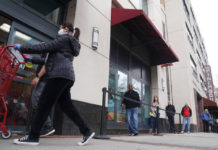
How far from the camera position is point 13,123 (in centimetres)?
378

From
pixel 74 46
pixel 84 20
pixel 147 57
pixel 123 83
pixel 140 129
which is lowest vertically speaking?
pixel 140 129

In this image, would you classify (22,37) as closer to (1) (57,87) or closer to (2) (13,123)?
Result: (2) (13,123)

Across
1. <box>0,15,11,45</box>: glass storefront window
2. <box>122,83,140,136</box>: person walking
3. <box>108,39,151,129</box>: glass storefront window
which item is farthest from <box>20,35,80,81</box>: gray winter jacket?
<box>108,39,151,129</box>: glass storefront window

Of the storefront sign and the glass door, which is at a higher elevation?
the storefront sign

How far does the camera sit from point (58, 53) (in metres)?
2.46

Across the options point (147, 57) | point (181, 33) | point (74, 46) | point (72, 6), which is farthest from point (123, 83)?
point (181, 33)

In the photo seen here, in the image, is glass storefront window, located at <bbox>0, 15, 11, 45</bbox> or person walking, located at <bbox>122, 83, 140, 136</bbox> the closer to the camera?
glass storefront window, located at <bbox>0, 15, 11, 45</bbox>

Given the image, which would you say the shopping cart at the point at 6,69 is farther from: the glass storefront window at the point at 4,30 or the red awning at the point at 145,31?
the red awning at the point at 145,31

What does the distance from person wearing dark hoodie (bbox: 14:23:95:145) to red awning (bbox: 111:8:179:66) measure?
15.0 feet

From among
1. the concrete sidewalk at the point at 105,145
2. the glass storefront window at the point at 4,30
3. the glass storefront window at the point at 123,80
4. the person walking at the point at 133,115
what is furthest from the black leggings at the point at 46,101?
the glass storefront window at the point at 123,80

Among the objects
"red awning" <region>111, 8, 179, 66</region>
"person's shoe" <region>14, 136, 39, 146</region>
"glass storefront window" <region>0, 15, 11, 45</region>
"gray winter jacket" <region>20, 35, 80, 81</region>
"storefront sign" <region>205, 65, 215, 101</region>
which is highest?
"storefront sign" <region>205, 65, 215, 101</region>

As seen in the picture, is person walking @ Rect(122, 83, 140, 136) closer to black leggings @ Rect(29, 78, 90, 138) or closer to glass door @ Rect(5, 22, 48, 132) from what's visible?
glass door @ Rect(5, 22, 48, 132)

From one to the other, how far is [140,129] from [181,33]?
10.4 metres

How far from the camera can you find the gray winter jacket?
2.33 meters
